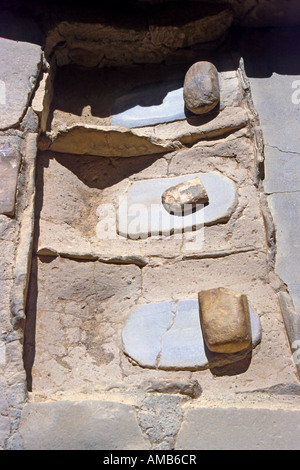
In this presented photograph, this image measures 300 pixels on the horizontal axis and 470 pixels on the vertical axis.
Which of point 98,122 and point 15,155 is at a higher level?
point 98,122

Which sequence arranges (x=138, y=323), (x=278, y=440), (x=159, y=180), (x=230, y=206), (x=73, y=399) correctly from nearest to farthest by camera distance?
1. (x=278, y=440)
2. (x=73, y=399)
3. (x=138, y=323)
4. (x=230, y=206)
5. (x=159, y=180)

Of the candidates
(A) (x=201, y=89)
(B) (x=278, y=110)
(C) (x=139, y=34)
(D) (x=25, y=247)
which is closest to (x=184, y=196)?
(A) (x=201, y=89)

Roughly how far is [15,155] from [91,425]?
4.42 feet

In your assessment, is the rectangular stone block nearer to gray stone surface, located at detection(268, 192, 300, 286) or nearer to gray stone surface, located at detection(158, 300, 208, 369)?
gray stone surface, located at detection(158, 300, 208, 369)

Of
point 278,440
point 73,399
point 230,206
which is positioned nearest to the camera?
point 278,440

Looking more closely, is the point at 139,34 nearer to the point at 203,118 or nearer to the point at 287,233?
the point at 203,118

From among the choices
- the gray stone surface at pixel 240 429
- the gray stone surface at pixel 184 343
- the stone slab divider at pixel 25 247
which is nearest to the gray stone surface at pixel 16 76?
the stone slab divider at pixel 25 247

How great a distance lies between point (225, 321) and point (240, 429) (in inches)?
18.7

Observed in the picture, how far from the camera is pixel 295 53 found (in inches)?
126

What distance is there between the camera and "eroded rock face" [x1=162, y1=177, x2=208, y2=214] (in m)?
2.87

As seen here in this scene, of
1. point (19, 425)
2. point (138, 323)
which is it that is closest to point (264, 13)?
point (138, 323)

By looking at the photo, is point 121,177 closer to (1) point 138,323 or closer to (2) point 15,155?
(2) point 15,155

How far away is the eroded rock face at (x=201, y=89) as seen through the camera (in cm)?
304
